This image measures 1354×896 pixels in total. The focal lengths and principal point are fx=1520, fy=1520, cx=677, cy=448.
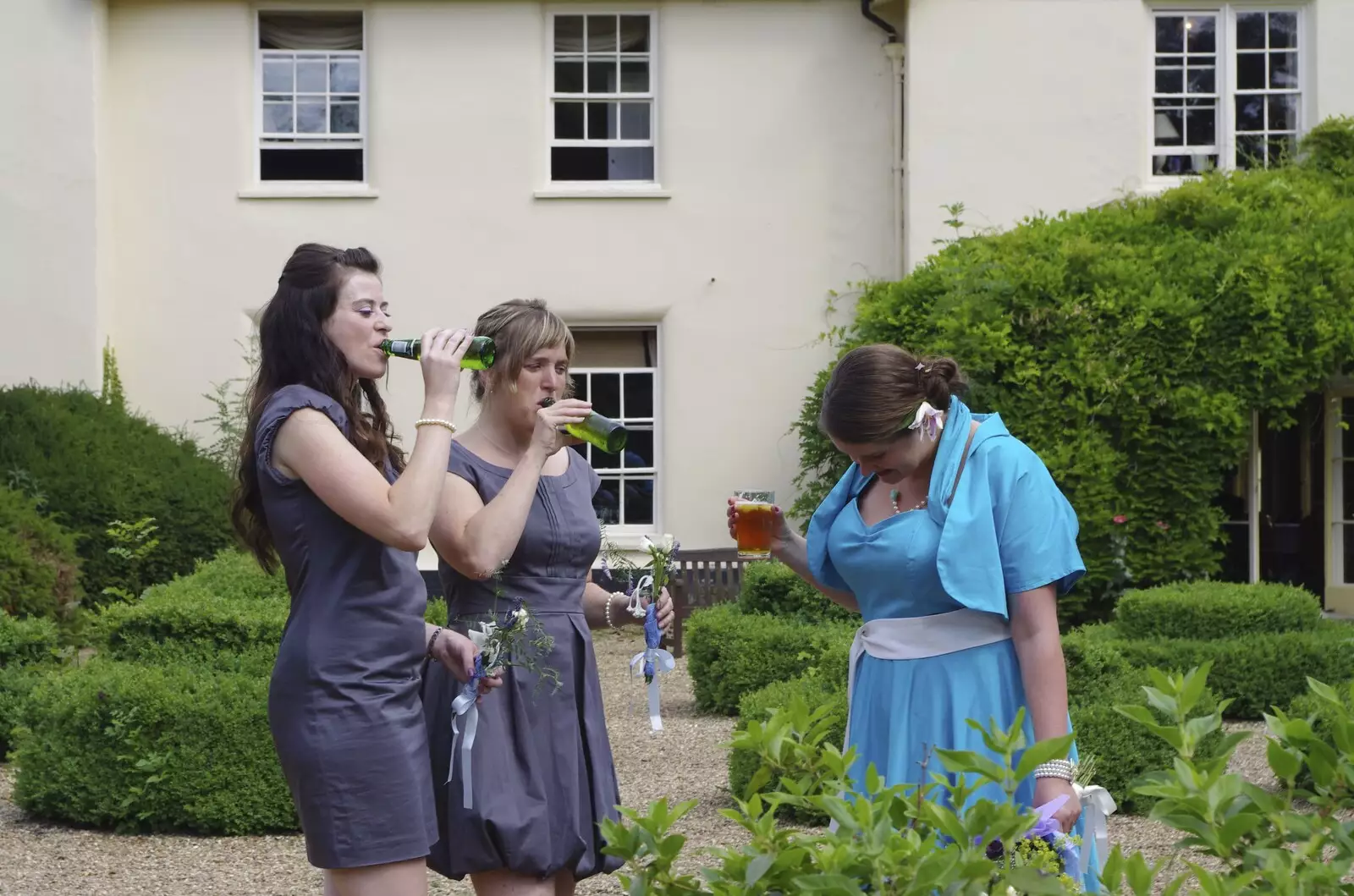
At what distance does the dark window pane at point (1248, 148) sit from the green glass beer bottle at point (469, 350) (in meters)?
12.3

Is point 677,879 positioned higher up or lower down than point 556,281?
lower down

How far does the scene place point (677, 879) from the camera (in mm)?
2068

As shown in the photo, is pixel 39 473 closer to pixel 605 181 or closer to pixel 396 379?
pixel 396 379

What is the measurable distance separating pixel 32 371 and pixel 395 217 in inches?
140

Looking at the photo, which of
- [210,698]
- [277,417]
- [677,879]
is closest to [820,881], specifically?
[677,879]

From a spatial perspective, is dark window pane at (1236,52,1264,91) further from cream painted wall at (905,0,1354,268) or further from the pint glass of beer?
the pint glass of beer

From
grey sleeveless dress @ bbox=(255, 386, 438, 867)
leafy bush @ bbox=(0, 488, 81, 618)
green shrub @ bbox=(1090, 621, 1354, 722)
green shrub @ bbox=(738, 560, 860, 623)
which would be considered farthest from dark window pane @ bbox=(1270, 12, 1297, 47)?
grey sleeveless dress @ bbox=(255, 386, 438, 867)

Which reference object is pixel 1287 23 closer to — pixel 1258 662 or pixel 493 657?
pixel 1258 662

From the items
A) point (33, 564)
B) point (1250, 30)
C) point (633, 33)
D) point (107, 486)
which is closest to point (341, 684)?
point (33, 564)

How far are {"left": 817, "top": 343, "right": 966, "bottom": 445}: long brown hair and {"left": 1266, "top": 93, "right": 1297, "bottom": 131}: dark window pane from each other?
1228 cm

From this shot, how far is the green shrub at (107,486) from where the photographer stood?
11.9 meters

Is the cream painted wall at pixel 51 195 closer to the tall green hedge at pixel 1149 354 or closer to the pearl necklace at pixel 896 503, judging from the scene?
the tall green hedge at pixel 1149 354

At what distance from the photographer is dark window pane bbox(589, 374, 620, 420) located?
1426 centimetres

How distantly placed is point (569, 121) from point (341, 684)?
12188 millimetres
